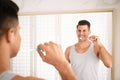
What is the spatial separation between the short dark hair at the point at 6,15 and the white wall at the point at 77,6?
38.2 inches

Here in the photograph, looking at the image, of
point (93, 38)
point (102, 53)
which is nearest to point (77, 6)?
point (93, 38)

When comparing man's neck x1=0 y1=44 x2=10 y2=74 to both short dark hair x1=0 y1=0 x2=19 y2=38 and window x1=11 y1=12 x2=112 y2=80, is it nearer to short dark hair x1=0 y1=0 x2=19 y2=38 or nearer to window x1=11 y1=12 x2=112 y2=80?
short dark hair x1=0 y1=0 x2=19 y2=38

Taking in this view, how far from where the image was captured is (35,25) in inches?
66.3

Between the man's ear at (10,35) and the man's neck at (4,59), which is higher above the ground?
the man's ear at (10,35)

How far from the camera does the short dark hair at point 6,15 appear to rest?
0.67 metres

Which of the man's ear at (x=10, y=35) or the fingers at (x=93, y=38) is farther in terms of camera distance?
the fingers at (x=93, y=38)

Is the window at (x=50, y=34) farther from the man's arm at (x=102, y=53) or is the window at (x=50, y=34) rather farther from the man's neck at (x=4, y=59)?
the man's neck at (x=4, y=59)

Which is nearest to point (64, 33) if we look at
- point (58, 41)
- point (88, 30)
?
point (58, 41)

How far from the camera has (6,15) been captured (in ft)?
2.23

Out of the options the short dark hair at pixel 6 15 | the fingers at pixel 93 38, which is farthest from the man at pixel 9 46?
the fingers at pixel 93 38

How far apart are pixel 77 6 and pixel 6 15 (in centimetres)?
100

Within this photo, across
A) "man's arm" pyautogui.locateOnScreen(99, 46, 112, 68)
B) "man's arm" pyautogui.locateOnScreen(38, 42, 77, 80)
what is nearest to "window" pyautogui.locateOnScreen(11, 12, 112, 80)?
"man's arm" pyautogui.locateOnScreen(99, 46, 112, 68)

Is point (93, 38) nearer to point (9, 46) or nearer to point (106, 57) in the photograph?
point (106, 57)

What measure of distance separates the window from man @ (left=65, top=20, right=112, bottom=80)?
0.03m
